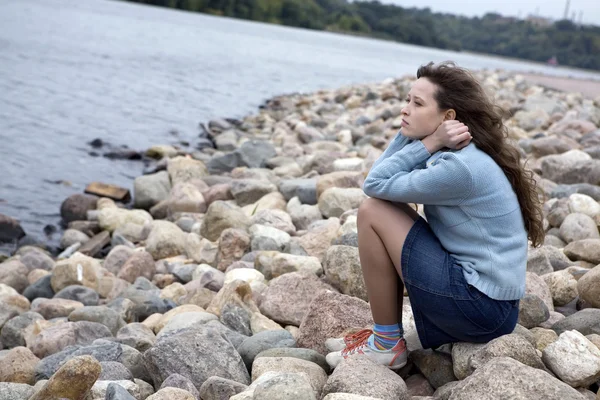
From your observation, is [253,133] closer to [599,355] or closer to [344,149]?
[344,149]

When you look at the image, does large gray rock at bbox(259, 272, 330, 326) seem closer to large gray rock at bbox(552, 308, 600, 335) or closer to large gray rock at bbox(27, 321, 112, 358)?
large gray rock at bbox(27, 321, 112, 358)

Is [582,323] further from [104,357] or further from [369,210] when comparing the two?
[104,357]

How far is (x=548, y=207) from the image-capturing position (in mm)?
5598

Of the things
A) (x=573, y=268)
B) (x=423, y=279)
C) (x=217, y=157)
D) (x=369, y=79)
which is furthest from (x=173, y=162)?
(x=369, y=79)

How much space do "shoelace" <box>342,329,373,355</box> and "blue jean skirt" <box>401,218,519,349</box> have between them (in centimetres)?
36

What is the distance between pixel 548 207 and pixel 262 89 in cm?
1612

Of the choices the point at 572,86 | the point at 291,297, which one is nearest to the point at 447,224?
the point at 291,297

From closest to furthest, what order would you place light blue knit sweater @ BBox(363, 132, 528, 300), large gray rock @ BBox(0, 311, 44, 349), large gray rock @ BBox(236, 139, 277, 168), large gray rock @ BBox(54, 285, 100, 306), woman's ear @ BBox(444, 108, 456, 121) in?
light blue knit sweater @ BBox(363, 132, 528, 300) < woman's ear @ BBox(444, 108, 456, 121) < large gray rock @ BBox(0, 311, 44, 349) < large gray rock @ BBox(54, 285, 100, 306) < large gray rock @ BBox(236, 139, 277, 168)

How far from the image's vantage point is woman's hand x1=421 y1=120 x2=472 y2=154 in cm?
293

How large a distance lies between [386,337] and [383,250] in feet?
1.26

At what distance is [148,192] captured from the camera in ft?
26.3

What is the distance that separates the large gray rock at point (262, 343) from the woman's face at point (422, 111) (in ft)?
3.89

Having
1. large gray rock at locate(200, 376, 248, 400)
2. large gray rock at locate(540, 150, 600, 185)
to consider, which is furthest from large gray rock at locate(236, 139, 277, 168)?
large gray rock at locate(200, 376, 248, 400)

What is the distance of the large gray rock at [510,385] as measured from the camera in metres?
2.35
